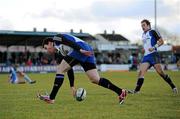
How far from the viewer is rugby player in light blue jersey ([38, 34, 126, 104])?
11828mm

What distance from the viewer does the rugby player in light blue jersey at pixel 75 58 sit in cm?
1183

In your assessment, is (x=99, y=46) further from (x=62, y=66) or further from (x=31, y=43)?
(x=62, y=66)

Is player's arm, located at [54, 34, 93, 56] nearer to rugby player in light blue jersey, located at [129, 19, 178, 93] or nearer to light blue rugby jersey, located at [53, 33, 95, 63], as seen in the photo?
light blue rugby jersey, located at [53, 33, 95, 63]

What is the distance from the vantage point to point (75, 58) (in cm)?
1227

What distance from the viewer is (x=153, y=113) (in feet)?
33.7

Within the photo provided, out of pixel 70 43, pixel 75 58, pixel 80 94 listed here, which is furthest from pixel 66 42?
pixel 80 94

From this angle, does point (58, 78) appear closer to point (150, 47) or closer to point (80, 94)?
point (80, 94)

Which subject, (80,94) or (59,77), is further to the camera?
(80,94)

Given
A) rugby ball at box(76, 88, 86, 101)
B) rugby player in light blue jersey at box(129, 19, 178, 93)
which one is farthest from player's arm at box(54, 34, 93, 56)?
rugby player in light blue jersey at box(129, 19, 178, 93)

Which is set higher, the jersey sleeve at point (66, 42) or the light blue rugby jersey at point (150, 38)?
the jersey sleeve at point (66, 42)

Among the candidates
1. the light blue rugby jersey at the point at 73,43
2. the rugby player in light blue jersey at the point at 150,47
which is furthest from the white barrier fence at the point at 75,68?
the light blue rugby jersey at the point at 73,43

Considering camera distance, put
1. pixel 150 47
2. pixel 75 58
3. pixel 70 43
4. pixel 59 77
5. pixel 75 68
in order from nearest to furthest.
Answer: pixel 70 43 < pixel 75 58 < pixel 59 77 < pixel 150 47 < pixel 75 68

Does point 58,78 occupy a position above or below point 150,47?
below

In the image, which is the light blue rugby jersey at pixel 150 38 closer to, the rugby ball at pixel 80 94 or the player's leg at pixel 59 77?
the rugby ball at pixel 80 94
